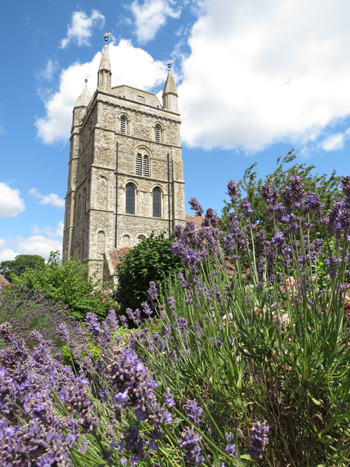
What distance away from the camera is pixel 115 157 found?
24906mm

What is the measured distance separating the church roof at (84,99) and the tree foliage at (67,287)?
86.0 feet

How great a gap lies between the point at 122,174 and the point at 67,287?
53.4ft

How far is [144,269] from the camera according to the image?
33.9 feet

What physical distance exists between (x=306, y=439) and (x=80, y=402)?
130cm

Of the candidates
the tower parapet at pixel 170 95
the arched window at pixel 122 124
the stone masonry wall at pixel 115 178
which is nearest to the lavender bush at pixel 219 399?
the stone masonry wall at pixel 115 178

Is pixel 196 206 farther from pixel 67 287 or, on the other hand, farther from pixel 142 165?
pixel 142 165

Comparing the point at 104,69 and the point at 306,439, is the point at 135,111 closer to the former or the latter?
the point at 104,69

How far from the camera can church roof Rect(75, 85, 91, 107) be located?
32062mm

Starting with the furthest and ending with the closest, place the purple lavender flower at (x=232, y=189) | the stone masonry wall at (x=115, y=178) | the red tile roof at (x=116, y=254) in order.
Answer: the stone masonry wall at (x=115, y=178), the red tile roof at (x=116, y=254), the purple lavender flower at (x=232, y=189)

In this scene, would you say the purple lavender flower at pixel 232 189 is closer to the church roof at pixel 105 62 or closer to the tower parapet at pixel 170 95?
the church roof at pixel 105 62

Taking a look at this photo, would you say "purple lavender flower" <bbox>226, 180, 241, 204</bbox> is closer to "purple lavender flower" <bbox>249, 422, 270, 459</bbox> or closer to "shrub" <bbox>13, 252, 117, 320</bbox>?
"purple lavender flower" <bbox>249, 422, 270, 459</bbox>

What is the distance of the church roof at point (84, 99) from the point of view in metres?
32.1

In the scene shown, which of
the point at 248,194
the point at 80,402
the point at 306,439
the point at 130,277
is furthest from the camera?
the point at 248,194

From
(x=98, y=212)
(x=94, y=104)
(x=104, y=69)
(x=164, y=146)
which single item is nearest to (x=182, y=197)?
(x=164, y=146)
